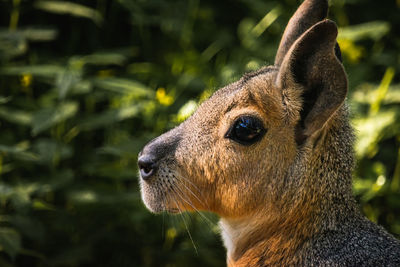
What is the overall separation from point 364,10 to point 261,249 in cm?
356

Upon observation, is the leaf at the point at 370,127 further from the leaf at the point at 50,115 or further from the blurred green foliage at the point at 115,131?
the leaf at the point at 50,115

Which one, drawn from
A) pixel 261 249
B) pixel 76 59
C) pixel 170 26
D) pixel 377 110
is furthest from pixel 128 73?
pixel 261 249

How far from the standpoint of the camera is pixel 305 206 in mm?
2609

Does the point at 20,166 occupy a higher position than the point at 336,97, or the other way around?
the point at 336,97

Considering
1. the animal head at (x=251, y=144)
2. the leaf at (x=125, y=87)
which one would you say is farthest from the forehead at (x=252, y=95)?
the leaf at (x=125, y=87)

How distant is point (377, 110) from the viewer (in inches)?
169

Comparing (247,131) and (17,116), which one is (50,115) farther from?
(247,131)

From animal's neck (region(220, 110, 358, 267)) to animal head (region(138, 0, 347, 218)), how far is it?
1cm

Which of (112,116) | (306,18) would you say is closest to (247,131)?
(306,18)

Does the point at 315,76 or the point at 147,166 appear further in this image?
the point at 147,166

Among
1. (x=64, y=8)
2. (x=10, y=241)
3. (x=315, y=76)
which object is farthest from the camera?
(x=64, y=8)

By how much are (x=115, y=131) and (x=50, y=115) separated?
782mm

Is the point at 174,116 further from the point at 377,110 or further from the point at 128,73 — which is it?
the point at 377,110

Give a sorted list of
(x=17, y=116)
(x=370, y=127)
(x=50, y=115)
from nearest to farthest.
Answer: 1. (x=50, y=115)
2. (x=370, y=127)
3. (x=17, y=116)
